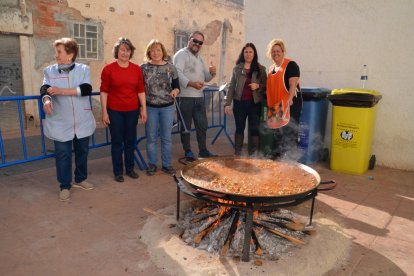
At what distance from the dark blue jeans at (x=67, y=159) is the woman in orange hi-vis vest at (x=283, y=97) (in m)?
2.92

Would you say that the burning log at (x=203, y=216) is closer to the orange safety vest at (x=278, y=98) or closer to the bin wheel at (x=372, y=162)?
the orange safety vest at (x=278, y=98)

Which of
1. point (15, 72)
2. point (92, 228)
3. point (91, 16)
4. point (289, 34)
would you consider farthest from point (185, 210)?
point (91, 16)

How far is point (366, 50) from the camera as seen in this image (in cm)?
598

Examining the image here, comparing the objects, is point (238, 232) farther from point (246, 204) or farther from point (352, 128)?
point (352, 128)

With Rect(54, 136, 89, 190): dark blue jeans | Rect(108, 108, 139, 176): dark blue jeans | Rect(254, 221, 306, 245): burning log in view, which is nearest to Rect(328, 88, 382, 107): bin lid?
Rect(254, 221, 306, 245): burning log

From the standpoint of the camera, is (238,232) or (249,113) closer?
(238,232)

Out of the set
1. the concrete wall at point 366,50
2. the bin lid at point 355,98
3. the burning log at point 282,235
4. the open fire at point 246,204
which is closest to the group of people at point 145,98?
the bin lid at point 355,98

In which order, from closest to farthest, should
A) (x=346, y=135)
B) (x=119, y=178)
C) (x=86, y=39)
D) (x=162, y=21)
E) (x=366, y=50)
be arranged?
(x=119, y=178), (x=346, y=135), (x=366, y=50), (x=86, y=39), (x=162, y=21)

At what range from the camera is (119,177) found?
511 cm

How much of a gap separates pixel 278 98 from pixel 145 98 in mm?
2085

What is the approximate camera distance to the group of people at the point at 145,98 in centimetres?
419

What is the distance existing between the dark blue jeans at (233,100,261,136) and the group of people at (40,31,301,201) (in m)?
0.02

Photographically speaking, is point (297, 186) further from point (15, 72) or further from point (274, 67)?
point (15, 72)

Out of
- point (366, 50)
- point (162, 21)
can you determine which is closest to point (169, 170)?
point (366, 50)
